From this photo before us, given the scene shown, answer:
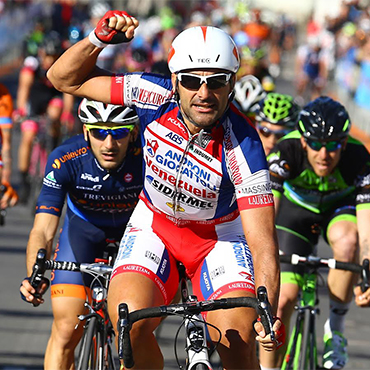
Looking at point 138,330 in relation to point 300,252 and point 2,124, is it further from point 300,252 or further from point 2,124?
point 2,124

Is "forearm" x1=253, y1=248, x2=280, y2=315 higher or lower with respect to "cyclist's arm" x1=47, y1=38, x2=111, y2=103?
lower

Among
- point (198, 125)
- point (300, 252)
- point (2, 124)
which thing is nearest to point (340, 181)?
point (300, 252)

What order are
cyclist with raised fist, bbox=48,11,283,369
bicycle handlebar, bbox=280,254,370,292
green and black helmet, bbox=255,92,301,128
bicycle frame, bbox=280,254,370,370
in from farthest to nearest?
green and black helmet, bbox=255,92,301,128 → bicycle frame, bbox=280,254,370,370 → bicycle handlebar, bbox=280,254,370,292 → cyclist with raised fist, bbox=48,11,283,369

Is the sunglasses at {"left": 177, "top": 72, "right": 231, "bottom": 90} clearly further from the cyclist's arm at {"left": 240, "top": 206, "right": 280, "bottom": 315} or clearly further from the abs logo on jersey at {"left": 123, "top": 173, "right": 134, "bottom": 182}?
the abs logo on jersey at {"left": 123, "top": 173, "right": 134, "bottom": 182}

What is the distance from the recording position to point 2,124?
28.2 feet

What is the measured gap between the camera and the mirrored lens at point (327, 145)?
658 centimetres

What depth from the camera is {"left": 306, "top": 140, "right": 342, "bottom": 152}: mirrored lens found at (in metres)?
6.58

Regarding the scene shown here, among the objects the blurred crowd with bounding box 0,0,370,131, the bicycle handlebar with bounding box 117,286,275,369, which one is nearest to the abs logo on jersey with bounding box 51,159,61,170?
the bicycle handlebar with bounding box 117,286,275,369

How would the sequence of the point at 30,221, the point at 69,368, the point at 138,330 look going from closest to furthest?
the point at 138,330
the point at 69,368
the point at 30,221

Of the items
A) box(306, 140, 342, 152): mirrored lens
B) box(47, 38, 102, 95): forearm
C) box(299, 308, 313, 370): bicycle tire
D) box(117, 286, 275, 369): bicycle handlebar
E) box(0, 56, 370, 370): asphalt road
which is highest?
box(47, 38, 102, 95): forearm

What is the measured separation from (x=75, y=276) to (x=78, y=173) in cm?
64

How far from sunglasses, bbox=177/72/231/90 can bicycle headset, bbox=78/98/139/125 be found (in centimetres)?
119

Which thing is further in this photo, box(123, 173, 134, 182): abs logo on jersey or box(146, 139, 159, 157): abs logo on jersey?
box(123, 173, 134, 182): abs logo on jersey

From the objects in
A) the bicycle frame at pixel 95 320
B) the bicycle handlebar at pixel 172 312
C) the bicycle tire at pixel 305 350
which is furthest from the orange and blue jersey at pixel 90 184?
the bicycle handlebar at pixel 172 312
